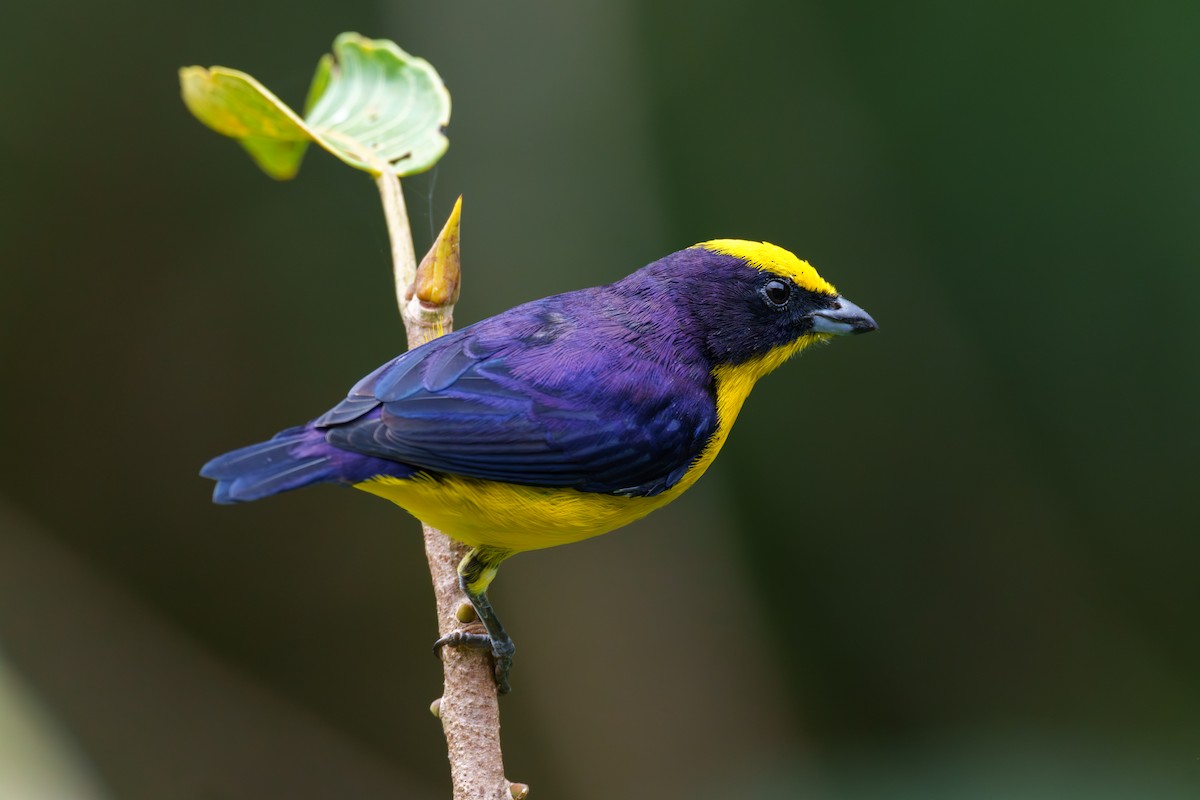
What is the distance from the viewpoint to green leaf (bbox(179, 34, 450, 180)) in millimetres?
3072

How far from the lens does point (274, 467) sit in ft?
8.55

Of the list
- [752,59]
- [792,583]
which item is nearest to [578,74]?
[752,59]

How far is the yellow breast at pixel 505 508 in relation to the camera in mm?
2748

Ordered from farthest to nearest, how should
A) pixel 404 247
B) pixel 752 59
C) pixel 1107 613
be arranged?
1. pixel 752 59
2. pixel 1107 613
3. pixel 404 247

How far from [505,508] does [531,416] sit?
28cm

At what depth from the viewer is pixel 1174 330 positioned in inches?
169

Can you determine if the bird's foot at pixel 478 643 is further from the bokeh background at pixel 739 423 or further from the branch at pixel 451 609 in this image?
the bokeh background at pixel 739 423

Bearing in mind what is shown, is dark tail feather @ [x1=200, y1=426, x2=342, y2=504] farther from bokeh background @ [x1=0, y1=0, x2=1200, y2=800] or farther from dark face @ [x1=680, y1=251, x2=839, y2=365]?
bokeh background @ [x1=0, y1=0, x2=1200, y2=800]

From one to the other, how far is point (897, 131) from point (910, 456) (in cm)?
129

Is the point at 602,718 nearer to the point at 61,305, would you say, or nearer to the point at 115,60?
the point at 61,305

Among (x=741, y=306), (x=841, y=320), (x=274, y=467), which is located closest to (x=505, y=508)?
(x=274, y=467)

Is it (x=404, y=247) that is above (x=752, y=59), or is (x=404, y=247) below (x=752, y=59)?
below

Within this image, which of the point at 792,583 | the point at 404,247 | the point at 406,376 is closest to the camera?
the point at 406,376

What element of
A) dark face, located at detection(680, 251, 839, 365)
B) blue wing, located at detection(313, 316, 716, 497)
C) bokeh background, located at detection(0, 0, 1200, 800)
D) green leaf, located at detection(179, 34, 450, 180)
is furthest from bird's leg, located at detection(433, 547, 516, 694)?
bokeh background, located at detection(0, 0, 1200, 800)
